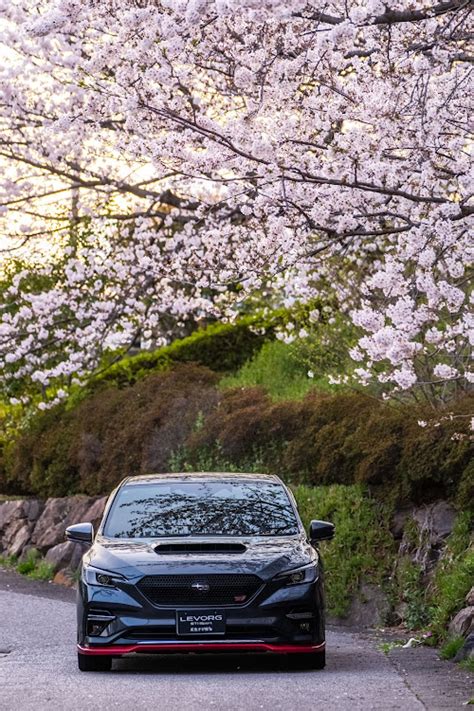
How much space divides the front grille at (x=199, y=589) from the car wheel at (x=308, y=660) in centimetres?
63

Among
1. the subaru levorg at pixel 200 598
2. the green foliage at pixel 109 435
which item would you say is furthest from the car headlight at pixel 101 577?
the green foliage at pixel 109 435

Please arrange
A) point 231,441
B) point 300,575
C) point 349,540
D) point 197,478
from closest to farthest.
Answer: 1. point 300,575
2. point 197,478
3. point 349,540
4. point 231,441

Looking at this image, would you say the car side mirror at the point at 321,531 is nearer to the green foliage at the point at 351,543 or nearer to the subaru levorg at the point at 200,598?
the subaru levorg at the point at 200,598

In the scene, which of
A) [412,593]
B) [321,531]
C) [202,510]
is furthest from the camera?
[412,593]

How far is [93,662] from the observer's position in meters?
10.2

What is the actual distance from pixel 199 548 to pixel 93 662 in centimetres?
111

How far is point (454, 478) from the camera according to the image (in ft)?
44.0

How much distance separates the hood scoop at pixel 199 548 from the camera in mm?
10281

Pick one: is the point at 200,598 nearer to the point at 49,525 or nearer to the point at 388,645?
the point at 388,645

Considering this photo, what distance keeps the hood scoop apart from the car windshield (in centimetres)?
39

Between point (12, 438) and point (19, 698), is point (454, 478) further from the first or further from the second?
point (12, 438)

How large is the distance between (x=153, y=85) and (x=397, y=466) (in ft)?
14.6

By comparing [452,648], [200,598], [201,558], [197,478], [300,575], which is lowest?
[452,648]

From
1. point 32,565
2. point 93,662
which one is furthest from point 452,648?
point 32,565
